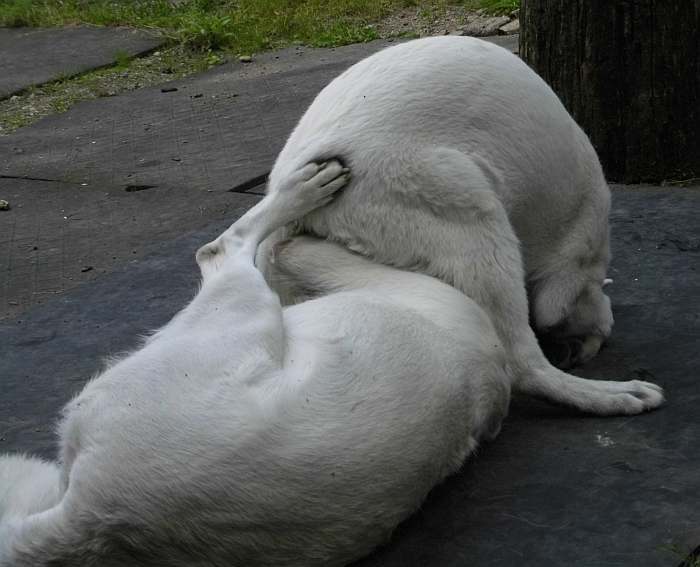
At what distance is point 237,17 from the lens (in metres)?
9.88

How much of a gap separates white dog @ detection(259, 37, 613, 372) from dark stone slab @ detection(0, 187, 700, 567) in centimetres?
25

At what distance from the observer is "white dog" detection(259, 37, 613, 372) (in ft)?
10.2

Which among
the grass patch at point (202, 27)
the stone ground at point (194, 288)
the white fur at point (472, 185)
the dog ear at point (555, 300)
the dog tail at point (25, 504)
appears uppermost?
the white fur at point (472, 185)

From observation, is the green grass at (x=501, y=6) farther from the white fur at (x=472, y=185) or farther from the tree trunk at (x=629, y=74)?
the white fur at (x=472, y=185)

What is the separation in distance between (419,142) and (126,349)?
1440 mm

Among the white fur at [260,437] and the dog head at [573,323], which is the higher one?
the white fur at [260,437]

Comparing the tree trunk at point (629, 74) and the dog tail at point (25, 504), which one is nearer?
the dog tail at point (25, 504)

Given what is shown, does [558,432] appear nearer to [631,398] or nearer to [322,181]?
[631,398]

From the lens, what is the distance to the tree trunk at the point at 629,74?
507cm

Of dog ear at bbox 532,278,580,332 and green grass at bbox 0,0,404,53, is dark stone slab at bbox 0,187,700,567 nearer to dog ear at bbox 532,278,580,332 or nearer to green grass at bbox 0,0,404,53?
dog ear at bbox 532,278,580,332

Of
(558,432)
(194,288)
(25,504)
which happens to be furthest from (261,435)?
(194,288)

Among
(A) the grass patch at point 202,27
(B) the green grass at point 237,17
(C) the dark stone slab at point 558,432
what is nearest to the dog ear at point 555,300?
(C) the dark stone slab at point 558,432

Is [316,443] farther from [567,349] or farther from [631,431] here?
[567,349]

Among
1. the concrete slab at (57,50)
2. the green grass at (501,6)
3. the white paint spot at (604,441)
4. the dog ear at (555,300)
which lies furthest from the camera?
the green grass at (501,6)
